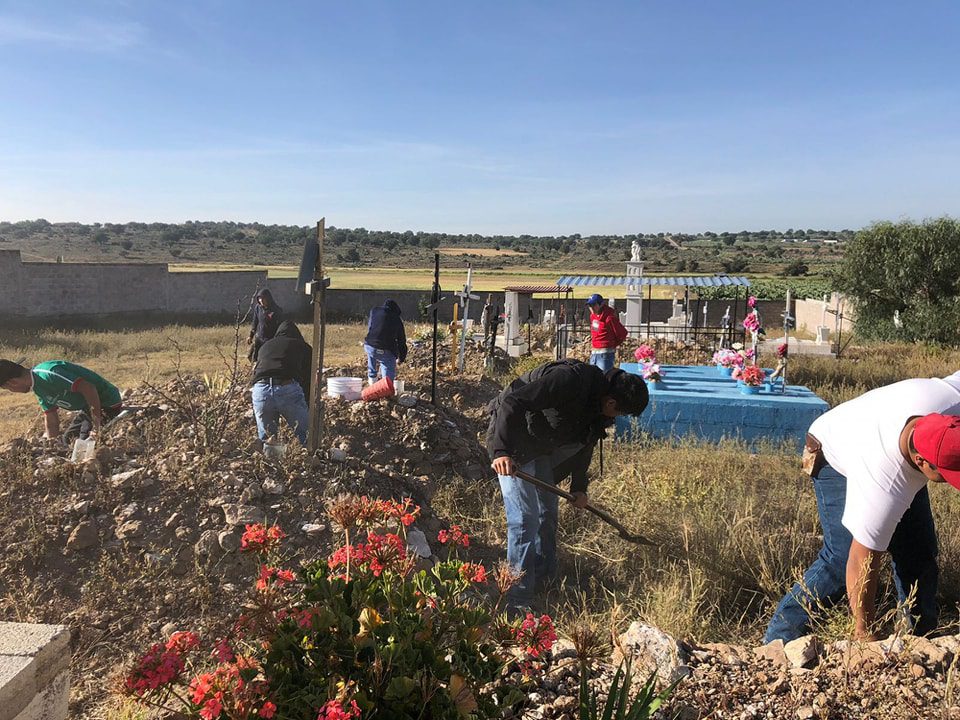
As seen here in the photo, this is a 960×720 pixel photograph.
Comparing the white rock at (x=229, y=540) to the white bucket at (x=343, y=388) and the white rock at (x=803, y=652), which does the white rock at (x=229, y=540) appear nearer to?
the white rock at (x=803, y=652)

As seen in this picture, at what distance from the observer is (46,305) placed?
854 inches

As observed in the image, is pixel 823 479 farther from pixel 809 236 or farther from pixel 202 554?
pixel 809 236

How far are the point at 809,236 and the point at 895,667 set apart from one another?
139183 millimetres

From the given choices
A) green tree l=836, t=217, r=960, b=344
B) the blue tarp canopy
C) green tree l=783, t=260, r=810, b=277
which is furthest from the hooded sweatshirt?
green tree l=783, t=260, r=810, b=277

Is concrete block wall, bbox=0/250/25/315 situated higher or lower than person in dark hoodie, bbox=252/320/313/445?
higher

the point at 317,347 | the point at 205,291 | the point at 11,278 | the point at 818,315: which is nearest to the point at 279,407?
the point at 317,347

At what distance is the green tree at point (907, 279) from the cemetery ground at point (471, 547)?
48.0ft

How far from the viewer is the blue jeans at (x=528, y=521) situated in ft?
12.9

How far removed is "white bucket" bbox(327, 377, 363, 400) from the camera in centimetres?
731

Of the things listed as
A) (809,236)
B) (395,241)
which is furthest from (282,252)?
(809,236)

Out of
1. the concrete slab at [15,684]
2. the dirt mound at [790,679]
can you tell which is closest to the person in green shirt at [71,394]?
the concrete slab at [15,684]

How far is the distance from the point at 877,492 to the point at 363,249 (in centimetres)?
8005

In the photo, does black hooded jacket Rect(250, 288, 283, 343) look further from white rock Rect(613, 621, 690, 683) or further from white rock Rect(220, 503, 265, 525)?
white rock Rect(613, 621, 690, 683)

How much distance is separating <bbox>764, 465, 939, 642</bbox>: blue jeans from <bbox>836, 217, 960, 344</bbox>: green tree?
711 inches
